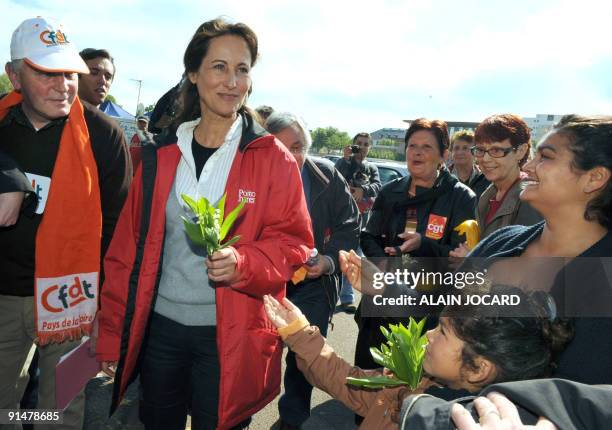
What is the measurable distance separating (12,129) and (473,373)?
230 centimetres

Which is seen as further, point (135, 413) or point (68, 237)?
point (135, 413)

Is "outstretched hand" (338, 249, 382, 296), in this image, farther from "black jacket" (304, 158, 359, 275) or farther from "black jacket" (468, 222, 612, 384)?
"black jacket" (304, 158, 359, 275)

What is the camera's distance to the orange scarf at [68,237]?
231 centimetres

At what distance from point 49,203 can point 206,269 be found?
93 centimetres

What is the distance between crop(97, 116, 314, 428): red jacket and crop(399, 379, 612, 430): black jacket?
109cm

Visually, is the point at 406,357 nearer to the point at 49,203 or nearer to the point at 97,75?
the point at 49,203

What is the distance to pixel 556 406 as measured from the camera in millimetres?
799

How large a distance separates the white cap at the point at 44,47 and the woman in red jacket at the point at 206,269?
0.63 meters

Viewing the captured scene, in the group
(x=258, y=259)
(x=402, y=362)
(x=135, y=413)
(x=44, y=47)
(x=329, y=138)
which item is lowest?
(x=135, y=413)

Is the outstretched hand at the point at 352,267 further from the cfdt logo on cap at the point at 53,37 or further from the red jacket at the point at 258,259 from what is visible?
the cfdt logo on cap at the point at 53,37

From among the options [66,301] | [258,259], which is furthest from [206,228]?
[66,301]

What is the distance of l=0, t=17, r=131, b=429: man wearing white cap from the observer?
7.50 feet

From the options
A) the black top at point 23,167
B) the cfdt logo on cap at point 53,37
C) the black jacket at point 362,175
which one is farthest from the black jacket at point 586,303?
the black jacket at point 362,175

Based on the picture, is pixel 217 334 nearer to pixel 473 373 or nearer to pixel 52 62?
pixel 473 373
